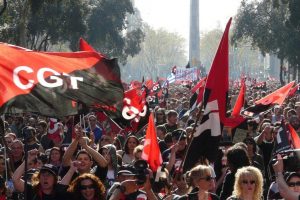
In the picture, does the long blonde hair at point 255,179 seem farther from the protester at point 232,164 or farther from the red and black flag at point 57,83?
the protester at point 232,164

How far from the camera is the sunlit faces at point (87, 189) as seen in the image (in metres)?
6.99

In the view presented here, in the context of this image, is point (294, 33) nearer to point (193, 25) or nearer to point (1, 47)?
point (1, 47)

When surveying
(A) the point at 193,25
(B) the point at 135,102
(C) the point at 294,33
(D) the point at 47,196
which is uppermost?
(A) the point at 193,25

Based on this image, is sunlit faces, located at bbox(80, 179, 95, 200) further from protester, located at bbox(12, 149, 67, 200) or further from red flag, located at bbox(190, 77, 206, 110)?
red flag, located at bbox(190, 77, 206, 110)

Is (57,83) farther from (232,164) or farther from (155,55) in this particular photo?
(155,55)

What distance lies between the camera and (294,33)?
44812 mm

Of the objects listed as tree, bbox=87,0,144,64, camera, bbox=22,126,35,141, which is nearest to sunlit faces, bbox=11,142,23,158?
camera, bbox=22,126,35,141

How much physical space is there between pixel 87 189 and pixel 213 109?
56.8 inches

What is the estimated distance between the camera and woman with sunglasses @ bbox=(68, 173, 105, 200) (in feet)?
23.0

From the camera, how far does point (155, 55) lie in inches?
5522

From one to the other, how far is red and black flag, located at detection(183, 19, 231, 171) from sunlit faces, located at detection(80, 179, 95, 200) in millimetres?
1032

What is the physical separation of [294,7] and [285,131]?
3066 centimetres

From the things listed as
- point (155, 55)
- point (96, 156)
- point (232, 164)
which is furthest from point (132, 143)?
point (155, 55)

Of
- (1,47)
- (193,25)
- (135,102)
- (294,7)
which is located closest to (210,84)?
(1,47)
